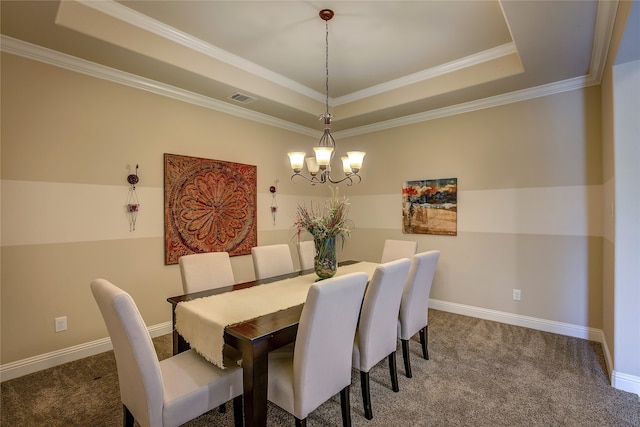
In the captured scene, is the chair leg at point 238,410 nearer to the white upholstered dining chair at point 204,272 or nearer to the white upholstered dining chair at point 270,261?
the white upholstered dining chair at point 204,272

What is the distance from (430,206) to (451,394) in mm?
2432

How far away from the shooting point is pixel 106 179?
2.92m

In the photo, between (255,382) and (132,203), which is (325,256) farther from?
(132,203)

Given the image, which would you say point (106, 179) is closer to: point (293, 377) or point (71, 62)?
point (71, 62)

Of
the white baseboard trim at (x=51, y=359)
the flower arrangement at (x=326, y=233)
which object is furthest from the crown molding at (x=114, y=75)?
the white baseboard trim at (x=51, y=359)

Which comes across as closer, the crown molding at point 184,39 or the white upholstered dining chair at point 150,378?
the white upholstered dining chair at point 150,378

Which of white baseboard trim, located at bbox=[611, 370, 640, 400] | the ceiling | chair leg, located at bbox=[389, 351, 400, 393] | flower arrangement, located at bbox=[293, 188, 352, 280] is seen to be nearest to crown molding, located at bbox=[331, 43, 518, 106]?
the ceiling

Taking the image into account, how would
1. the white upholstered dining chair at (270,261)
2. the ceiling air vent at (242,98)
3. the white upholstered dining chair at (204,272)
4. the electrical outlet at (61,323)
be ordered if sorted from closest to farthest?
the white upholstered dining chair at (204,272) < the electrical outlet at (61,323) < the white upholstered dining chair at (270,261) < the ceiling air vent at (242,98)

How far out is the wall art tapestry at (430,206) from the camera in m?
3.96

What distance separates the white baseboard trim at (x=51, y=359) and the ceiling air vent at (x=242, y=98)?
2819 millimetres

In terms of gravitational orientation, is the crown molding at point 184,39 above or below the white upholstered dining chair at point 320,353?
above

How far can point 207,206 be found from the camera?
3.60 metres

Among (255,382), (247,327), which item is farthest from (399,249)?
(255,382)

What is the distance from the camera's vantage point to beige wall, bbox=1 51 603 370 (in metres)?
2.54
